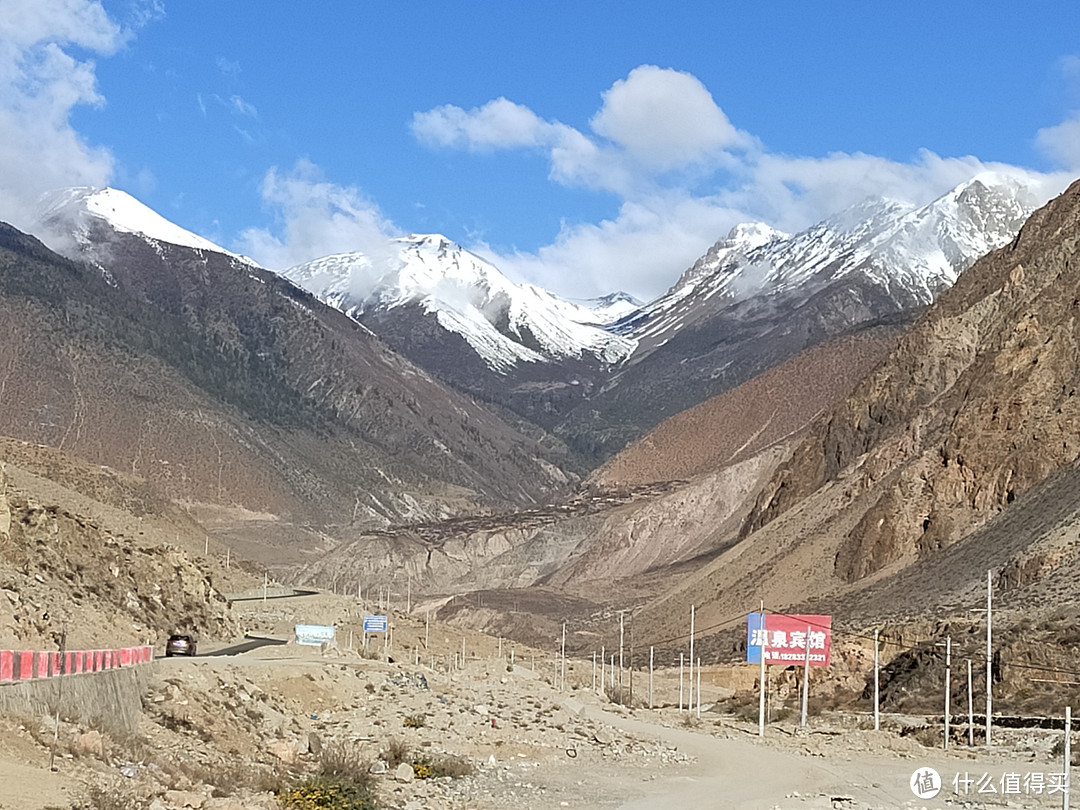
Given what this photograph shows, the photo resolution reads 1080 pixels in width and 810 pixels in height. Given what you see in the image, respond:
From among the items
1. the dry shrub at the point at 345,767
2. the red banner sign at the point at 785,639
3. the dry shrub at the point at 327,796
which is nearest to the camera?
the dry shrub at the point at 327,796

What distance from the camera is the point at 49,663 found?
69.4 feet

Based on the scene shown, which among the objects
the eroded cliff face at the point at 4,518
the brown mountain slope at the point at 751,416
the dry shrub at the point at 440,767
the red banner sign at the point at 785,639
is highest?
the brown mountain slope at the point at 751,416

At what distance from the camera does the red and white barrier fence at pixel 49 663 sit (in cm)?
1988

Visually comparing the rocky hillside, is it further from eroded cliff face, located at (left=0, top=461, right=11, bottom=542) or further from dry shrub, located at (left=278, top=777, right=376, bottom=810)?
dry shrub, located at (left=278, top=777, right=376, bottom=810)

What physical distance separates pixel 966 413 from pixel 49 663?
7248 cm

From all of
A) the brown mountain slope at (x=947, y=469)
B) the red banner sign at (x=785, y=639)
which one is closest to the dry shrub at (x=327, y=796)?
the red banner sign at (x=785, y=639)

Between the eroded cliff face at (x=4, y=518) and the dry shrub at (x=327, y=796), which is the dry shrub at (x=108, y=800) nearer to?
the dry shrub at (x=327, y=796)

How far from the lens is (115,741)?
21141mm

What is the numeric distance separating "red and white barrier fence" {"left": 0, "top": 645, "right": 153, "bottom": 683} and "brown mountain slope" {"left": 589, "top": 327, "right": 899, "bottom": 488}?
490 ft

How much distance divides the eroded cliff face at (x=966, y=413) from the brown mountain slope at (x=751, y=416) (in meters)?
62.5

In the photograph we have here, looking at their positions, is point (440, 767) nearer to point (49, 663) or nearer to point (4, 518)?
point (49, 663)

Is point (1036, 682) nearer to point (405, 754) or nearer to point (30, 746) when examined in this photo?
point (405, 754)

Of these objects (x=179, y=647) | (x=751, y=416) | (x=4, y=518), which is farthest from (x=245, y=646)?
(x=751, y=416)

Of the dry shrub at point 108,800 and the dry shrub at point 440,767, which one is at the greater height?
the dry shrub at point 108,800
